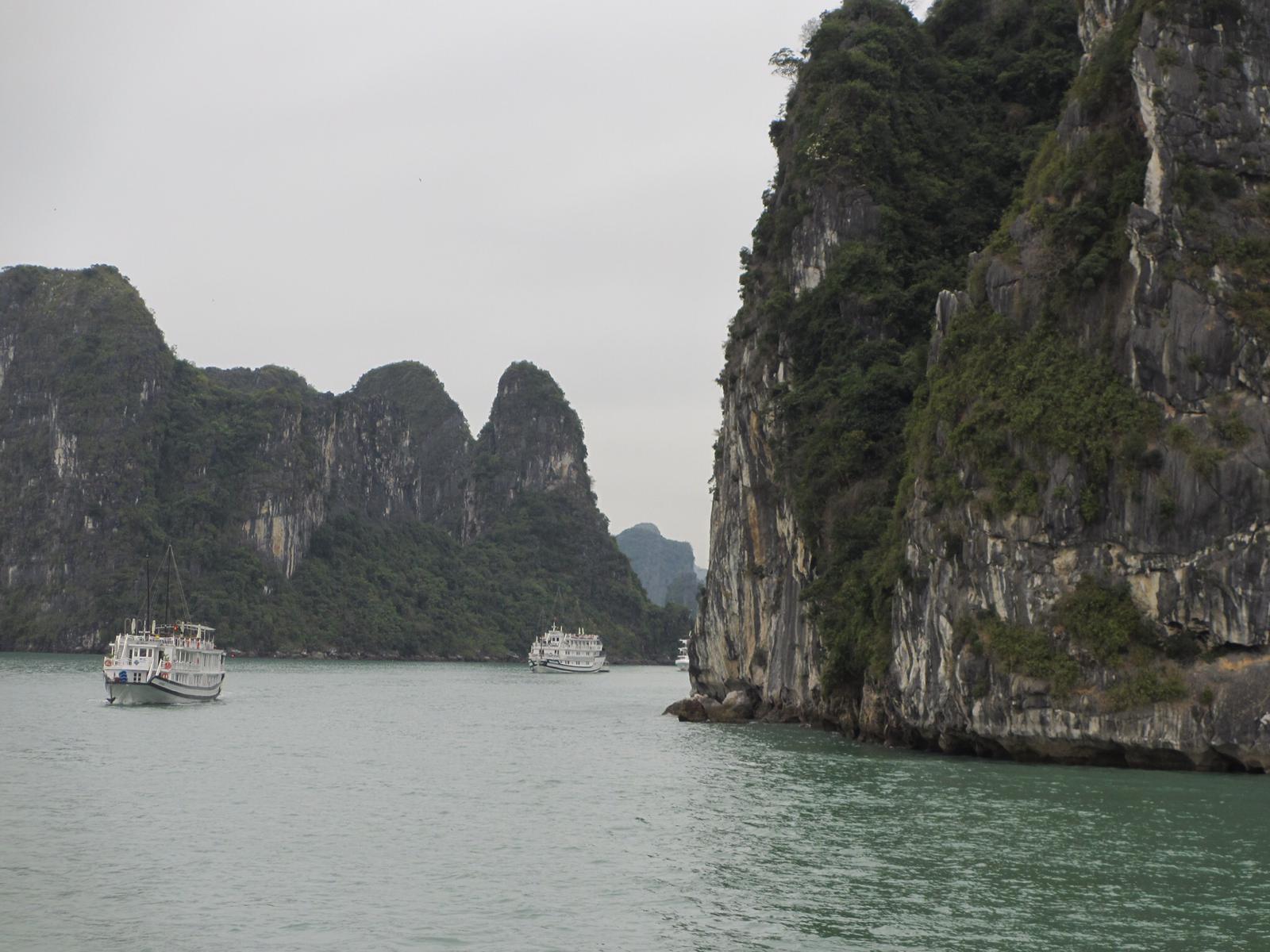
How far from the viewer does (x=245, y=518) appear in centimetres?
14425

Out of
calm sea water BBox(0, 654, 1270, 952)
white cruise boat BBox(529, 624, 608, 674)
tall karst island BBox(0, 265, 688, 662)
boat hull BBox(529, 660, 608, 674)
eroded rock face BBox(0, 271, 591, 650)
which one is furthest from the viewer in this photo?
tall karst island BBox(0, 265, 688, 662)

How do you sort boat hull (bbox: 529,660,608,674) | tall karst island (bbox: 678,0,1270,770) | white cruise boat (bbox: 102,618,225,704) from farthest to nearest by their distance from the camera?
boat hull (bbox: 529,660,608,674) < white cruise boat (bbox: 102,618,225,704) < tall karst island (bbox: 678,0,1270,770)

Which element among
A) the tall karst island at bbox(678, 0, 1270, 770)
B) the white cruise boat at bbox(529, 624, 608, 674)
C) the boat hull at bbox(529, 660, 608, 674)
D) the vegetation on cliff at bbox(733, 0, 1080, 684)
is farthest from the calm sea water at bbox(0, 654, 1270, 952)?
the white cruise boat at bbox(529, 624, 608, 674)

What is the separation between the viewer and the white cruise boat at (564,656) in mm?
117938

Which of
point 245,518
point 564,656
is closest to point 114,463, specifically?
point 245,518

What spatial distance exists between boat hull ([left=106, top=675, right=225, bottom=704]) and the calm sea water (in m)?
16.1

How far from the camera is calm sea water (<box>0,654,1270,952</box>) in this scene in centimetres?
1662

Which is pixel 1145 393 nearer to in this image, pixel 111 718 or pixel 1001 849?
pixel 1001 849

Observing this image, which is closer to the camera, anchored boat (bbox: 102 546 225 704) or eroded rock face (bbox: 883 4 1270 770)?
eroded rock face (bbox: 883 4 1270 770)

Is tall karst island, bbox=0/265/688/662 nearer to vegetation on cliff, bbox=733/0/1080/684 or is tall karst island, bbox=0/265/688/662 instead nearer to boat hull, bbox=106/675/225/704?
boat hull, bbox=106/675/225/704

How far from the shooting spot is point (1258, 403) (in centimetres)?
3014

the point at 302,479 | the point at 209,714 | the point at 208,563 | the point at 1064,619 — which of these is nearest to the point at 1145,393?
the point at 1064,619

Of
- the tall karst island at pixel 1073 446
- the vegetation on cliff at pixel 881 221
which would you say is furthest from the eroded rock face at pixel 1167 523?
the vegetation on cliff at pixel 881 221

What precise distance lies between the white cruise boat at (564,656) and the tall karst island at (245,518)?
3183cm
